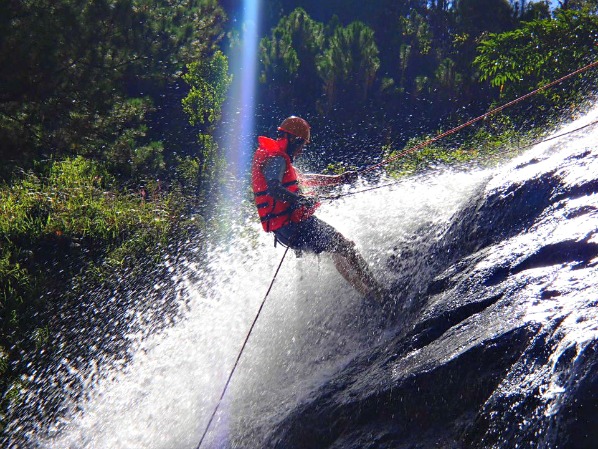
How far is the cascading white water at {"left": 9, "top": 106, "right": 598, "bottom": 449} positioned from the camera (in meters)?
4.79

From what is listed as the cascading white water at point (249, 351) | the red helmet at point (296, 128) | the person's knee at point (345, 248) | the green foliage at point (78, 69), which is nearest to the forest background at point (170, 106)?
the green foliage at point (78, 69)

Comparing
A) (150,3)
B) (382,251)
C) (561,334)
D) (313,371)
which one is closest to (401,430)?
(561,334)

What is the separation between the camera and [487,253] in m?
4.02

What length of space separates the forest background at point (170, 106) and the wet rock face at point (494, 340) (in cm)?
451

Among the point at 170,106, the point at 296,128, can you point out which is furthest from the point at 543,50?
the point at 170,106

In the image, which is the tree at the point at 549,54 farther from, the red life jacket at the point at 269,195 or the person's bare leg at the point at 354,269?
the person's bare leg at the point at 354,269

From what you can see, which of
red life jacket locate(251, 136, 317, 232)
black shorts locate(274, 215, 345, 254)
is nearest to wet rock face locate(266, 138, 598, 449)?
black shorts locate(274, 215, 345, 254)

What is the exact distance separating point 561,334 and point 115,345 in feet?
18.9

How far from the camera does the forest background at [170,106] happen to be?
26.4ft

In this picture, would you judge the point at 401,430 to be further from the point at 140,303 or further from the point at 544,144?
the point at 140,303

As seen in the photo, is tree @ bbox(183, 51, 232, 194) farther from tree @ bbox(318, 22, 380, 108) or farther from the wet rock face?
the wet rock face

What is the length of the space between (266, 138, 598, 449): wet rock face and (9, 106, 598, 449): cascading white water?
43cm

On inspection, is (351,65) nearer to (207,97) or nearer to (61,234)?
(207,97)

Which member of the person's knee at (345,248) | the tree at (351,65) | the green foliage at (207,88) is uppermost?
the green foliage at (207,88)
